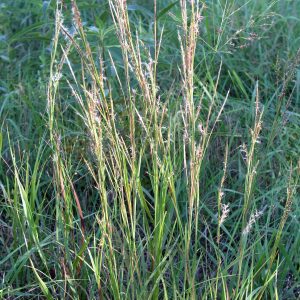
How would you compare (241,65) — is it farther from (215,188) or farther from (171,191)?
(171,191)

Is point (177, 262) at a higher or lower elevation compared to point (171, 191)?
lower

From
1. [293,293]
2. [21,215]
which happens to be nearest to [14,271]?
[21,215]

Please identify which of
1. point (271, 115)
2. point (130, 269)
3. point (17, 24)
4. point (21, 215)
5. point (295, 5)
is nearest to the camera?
point (130, 269)

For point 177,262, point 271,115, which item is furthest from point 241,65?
point 177,262

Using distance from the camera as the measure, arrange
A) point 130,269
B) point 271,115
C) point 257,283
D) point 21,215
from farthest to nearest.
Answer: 1. point 271,115
2. point 21,215
3. point 257,283
4. point 130,269

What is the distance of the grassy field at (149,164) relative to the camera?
1.63m

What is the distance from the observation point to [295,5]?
346cm

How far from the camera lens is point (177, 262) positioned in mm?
2135

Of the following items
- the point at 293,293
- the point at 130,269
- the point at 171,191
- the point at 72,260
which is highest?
the point at 171,191

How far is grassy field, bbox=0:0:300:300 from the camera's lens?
163 cm

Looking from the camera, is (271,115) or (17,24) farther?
(17,24)

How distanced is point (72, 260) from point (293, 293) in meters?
0.67

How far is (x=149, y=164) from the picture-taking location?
103 inches

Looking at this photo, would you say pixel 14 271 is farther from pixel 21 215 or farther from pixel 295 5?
pixel 295 5
